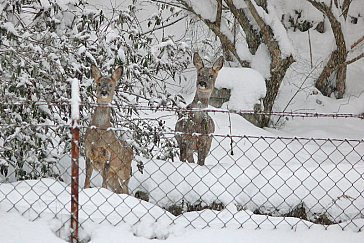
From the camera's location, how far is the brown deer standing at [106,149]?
6289mm

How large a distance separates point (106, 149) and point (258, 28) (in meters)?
5.52

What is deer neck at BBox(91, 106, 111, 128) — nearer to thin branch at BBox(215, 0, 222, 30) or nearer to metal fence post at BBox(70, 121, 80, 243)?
metal fence post at BBox(70, 121, 80, 243)

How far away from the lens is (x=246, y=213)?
5164mm

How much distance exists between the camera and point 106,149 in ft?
20.7

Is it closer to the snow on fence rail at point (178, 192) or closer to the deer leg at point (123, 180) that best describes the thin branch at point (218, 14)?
the snow on fence rail at point (178, 192)

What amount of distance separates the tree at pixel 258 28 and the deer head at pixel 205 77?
8.00ft

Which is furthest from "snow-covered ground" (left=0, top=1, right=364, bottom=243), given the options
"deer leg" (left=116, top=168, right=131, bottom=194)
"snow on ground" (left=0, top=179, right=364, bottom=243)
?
"deer leg" (left=116, top=168, right=131, bottom=194)

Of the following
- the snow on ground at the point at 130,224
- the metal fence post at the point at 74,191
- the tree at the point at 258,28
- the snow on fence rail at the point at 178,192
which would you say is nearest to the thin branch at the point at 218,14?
the tree at the point at 258,28

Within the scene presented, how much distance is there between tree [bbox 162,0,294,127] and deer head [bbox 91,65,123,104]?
4.08 meters

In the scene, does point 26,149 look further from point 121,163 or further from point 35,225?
point 35,225

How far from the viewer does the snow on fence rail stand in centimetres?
467

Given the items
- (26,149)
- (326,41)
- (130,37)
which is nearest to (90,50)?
(130,37)

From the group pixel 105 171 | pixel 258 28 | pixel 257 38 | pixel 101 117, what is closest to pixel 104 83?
pixel 101 117

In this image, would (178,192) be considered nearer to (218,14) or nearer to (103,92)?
(103,92)
